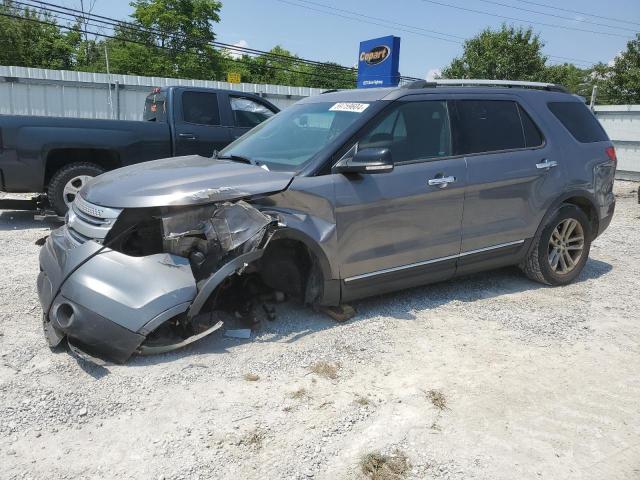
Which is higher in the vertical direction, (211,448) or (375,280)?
(375,280)

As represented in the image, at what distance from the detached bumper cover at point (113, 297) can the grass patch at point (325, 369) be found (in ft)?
3.09

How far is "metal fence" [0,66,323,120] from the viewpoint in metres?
14.2

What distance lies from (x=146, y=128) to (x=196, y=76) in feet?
107

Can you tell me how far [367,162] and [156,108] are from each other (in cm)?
587

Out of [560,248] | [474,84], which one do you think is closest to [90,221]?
[474,84]

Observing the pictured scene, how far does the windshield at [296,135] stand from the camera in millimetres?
4211

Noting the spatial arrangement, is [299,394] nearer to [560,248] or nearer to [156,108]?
[560,248]

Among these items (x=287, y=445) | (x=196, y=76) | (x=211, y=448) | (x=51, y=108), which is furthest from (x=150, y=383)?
(x=196, y=76)

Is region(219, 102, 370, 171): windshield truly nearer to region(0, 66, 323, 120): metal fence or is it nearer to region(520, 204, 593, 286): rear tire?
region(520, 204, 593, 286): rear tire

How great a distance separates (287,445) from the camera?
2754 mm

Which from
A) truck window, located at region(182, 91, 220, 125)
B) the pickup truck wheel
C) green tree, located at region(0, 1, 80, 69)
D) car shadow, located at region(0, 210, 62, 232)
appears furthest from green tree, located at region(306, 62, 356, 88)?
the pickup truck wheel

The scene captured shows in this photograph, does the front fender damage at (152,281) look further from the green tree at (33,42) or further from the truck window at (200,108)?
the green tree at (33,42)

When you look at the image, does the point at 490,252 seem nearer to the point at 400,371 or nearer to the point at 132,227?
the point at 400,371

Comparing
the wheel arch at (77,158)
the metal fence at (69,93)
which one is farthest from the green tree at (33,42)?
the wheel arch at (77,158)
